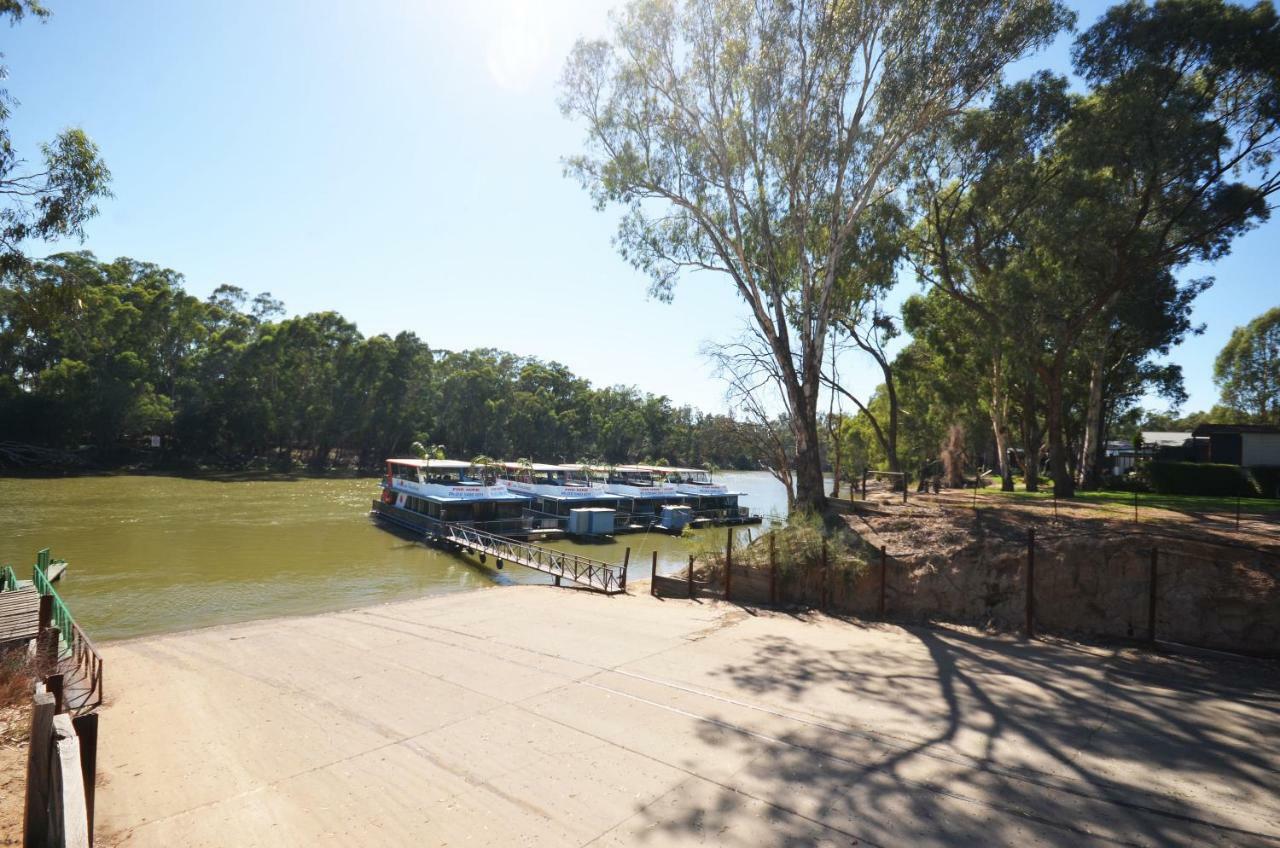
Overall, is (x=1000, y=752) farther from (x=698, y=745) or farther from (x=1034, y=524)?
(x=1034, y=524)

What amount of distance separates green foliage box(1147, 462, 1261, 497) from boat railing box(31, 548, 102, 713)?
31.3 meters

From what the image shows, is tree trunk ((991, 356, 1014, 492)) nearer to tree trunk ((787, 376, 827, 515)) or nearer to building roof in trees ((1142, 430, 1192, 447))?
tree trunk ((787, 376, 827, 515))

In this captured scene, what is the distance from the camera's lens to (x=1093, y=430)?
25016 millimetres

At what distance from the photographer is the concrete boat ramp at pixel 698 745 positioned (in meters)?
5.45

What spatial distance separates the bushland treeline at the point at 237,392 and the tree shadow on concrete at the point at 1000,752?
3809 centimetres

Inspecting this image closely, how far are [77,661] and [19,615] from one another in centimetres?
195

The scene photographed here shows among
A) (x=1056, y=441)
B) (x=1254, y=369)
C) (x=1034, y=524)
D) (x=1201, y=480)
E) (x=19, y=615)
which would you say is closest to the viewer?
(x=19, y=615)

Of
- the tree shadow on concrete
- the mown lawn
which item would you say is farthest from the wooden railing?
the mown lawn

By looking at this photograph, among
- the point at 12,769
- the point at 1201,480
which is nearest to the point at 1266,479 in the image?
the point at 1201,480

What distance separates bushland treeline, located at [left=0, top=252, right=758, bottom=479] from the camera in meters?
54.5

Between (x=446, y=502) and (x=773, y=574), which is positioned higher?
(x=773, y=574)

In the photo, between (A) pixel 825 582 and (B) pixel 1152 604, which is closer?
(B) pixel 1152 604

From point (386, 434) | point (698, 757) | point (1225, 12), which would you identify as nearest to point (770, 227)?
point (1225, 12)

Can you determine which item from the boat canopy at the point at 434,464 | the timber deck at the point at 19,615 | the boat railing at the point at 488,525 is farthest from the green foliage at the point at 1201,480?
the boat canopy at the point at 434,464
